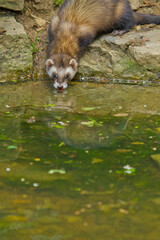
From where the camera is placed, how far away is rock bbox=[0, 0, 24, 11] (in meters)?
7.05

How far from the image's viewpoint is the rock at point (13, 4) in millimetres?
7047

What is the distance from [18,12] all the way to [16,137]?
147 inches

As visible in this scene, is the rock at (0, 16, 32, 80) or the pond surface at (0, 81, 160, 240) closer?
the pond surface at (0, 81, 160, 240)

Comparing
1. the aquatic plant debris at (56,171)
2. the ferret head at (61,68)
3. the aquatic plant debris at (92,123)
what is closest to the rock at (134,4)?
the ferret head at (61,68)

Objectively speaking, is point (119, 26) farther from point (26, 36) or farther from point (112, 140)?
point (112, 140)

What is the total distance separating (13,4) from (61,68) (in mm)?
1550

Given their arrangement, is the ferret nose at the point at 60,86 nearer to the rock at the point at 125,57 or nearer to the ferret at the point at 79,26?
the ferret at the point at 79,26

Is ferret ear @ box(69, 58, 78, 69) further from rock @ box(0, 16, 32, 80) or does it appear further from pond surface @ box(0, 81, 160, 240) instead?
pond surface @ box(0, 81, 160, 240)

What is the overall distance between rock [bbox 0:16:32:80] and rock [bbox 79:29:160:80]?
969mm

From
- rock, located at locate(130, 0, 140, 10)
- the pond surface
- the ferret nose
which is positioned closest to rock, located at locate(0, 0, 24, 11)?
the ferret nose

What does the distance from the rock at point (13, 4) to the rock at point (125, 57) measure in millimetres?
1455

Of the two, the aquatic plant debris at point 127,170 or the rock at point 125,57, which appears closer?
the aquatic plant debris at point 127,170

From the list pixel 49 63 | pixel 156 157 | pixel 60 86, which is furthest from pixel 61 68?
pixel 156 157

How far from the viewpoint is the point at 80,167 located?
3570 millimetres
